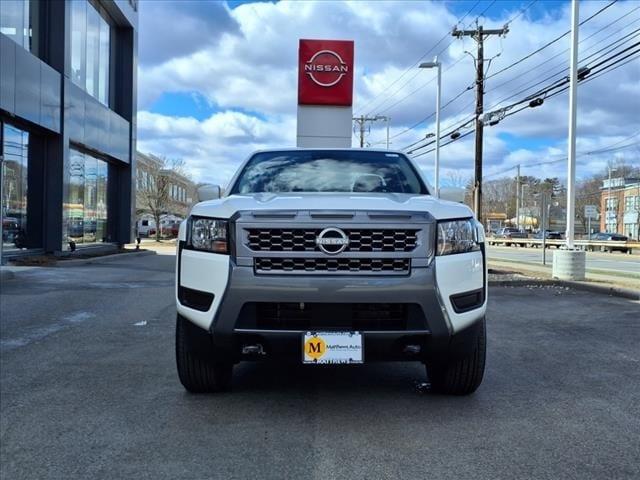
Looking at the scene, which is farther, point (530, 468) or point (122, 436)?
point (122, 436)

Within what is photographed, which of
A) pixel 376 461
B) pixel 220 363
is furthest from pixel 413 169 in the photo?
pixel 376 461

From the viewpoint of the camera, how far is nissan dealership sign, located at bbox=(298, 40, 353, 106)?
1606cm

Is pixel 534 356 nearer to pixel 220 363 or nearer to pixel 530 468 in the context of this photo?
pixel 530 468

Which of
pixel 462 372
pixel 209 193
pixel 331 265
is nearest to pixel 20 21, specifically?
pixel 209 193

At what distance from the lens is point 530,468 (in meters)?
3.12

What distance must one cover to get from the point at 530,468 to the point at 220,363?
82.4 inches

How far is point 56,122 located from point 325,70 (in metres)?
9.25

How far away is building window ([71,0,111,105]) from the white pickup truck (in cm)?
2011

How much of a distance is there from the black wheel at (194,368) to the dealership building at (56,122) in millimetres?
11229

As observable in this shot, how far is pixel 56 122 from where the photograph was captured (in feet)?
63.3

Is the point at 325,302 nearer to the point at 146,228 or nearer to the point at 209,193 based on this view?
the point at 209,193

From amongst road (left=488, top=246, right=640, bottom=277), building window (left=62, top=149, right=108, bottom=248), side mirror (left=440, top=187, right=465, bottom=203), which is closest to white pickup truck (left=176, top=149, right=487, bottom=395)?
side mirror (left=440, top=187, right=465, bottom=203)

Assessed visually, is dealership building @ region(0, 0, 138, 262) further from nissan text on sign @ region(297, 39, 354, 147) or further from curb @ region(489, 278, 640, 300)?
curb @ region(489, 278, 640, 300)

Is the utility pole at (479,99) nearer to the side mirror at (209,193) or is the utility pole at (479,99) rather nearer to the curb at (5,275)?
the curb at (5,275)
